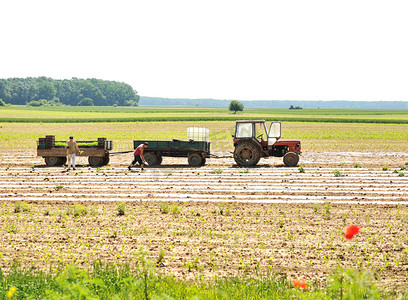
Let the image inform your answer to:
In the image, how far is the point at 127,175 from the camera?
834 inches

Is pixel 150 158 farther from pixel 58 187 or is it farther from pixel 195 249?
pixel 195 249

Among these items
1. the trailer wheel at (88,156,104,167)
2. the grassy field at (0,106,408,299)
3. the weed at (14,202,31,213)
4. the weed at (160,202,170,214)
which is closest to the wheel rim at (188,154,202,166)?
the trailer wheel at (88,156,104,167)

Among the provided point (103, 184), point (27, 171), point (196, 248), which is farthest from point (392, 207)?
Answer: point (27, 171)

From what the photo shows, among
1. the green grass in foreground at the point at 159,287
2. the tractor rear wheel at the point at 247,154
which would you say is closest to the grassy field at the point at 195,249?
the green grass in foreground at the point at 159,287

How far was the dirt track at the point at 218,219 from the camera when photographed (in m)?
9.95

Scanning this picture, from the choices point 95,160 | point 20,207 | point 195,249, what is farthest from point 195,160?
point 195,249

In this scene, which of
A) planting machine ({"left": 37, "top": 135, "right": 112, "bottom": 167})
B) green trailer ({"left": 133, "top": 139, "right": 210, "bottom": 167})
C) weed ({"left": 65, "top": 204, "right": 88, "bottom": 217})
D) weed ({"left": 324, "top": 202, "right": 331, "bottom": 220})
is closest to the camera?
weed ({"left": 324, "top": 202, "right": 331, "bottom": 220})

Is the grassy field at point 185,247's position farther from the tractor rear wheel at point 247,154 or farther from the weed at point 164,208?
the tractor rear wheel at point 247,154

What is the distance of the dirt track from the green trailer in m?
1.89

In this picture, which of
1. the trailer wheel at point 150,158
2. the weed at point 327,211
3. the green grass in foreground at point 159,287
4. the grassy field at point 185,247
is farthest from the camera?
the trailer wheel at point 150,158

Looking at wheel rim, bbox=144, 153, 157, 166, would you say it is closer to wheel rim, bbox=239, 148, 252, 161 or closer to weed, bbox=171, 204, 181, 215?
wheel rim, bbox=239, 148, 252, 161

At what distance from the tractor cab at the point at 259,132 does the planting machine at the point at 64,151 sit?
6695 millimetres

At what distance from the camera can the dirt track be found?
32.6 feet

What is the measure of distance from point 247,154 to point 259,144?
31.3 inches
